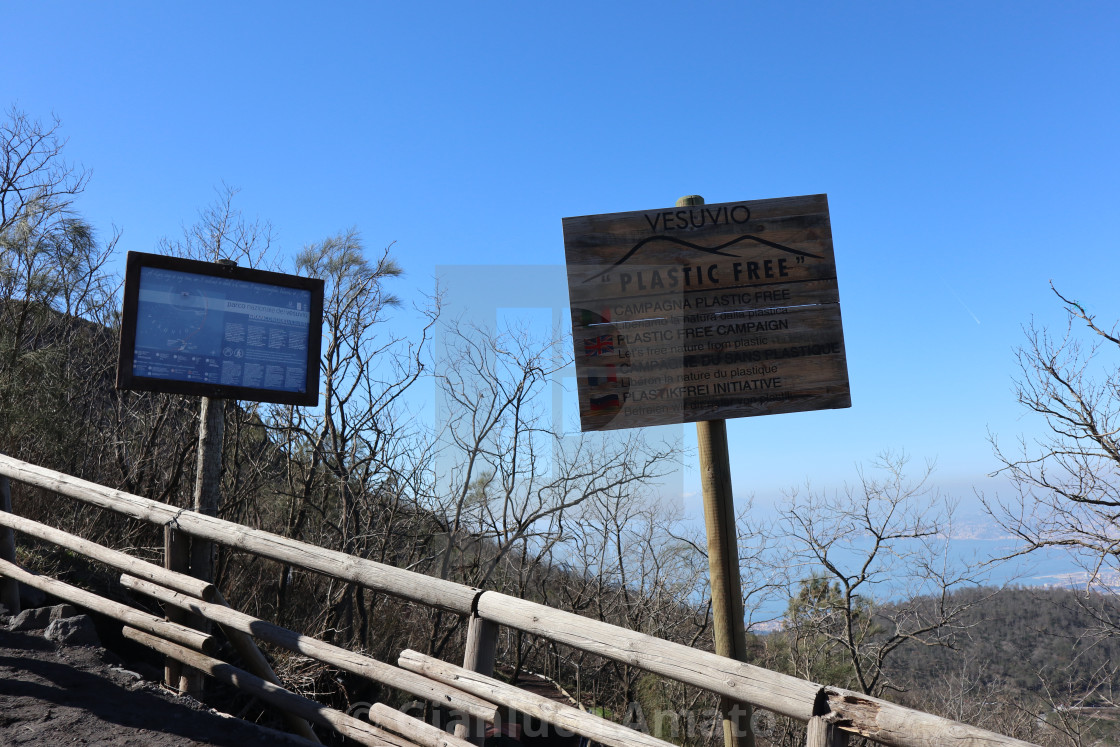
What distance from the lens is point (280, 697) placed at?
359cm

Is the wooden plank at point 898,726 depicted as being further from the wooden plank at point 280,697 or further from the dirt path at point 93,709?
the dirt path at point 93,709

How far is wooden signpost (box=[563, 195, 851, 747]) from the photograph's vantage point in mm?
3105

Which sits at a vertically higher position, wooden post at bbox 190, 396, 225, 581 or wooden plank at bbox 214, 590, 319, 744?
wooden post at bbox 190, 396, 225, 581

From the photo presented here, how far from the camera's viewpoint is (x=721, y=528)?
3127 millimetres

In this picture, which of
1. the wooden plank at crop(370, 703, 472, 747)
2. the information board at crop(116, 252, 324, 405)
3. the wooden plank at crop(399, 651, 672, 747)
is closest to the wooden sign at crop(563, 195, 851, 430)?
the wooden plank at crop(399, 651, 672, 747)

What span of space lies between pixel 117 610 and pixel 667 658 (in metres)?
3.51

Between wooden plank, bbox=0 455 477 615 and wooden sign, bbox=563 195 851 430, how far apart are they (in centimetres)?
99

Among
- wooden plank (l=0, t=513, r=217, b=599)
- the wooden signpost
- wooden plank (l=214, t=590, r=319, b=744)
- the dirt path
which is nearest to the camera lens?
the wooden signpost

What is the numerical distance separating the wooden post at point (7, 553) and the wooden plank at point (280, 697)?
4.85ft

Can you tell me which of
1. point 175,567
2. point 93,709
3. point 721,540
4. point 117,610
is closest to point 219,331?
point 175,567

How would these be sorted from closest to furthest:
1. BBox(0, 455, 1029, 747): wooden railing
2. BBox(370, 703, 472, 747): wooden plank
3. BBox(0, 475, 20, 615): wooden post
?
1. BBox(0, 455, 1029, 747): wooden railing
2. BBox(370, 703, 472, 747): wooden plank
3. BBox(0, 475, 20, 615): wooden post

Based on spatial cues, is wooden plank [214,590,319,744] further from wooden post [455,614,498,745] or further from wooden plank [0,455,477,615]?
wooden post [455,614,498,745]

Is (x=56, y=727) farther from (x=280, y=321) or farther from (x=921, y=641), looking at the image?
(x=921, y=641)

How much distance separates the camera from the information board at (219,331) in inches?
164
